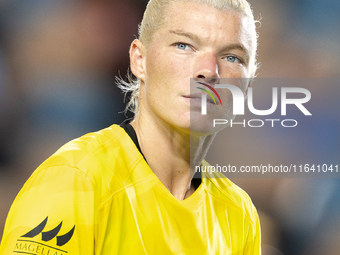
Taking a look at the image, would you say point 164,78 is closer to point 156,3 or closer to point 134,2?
point 156,3

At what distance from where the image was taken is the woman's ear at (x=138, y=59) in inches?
48.9

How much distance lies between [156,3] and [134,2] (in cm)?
130

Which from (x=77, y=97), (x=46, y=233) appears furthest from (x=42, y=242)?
(x=77, y=97)

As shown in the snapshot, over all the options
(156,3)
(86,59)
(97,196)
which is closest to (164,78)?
(156,3)

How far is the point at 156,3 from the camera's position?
1.24m

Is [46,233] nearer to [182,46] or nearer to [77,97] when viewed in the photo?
[182,46]

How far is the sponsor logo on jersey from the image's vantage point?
30.9 inches

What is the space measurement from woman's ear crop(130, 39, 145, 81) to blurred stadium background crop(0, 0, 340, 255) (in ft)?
3.37

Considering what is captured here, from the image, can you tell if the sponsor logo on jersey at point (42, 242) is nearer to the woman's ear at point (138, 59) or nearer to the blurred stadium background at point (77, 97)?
the woman's ear at point (138, 59)

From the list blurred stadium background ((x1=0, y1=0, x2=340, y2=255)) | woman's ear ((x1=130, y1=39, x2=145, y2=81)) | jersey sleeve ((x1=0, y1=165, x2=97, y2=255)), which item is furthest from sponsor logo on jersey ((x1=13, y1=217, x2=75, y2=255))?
blurred stadium background ((x1=0, y1=0, x2=340, y2=255))

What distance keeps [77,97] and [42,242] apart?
1.71 meters

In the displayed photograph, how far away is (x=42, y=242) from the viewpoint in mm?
791

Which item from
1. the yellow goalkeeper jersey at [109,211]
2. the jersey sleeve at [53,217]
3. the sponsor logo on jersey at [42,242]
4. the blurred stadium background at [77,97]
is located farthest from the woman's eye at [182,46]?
the blurred stadium background at [77,97]

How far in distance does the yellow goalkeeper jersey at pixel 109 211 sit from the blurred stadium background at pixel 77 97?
48.8 inches
